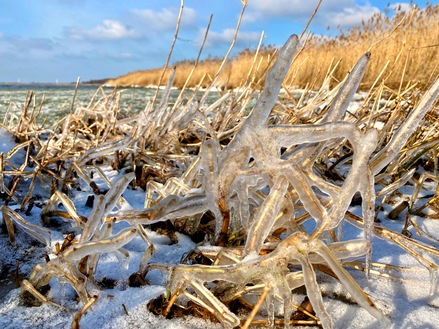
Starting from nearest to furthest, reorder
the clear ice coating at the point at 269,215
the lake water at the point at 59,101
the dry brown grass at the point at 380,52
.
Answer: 1. the clear ice coating at the point at 269,215
2. the lake water at the point at 59,101
3. the dry brown grass at the point at 380,52

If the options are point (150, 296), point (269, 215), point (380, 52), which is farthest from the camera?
point (380, 52)

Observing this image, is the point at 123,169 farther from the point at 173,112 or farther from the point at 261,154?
the point at 261,154

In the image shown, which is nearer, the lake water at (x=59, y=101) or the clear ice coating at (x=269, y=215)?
the clear ice coating at (x=269, y=215)

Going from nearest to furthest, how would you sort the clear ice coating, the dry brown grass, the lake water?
the clear ice coating < the lake water < the dry brown grass

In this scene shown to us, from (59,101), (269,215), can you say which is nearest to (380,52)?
(59,101)

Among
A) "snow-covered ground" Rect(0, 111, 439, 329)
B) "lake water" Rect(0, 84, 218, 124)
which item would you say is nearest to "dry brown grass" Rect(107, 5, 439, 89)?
"lake water" Rect(0, 84, 218, 124)

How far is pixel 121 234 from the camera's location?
0.59 meters

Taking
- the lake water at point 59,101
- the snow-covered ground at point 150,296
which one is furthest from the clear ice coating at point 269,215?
the lake water at point 59,101

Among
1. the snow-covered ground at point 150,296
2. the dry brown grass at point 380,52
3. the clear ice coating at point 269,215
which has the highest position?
the dry brown grass at point 380,52

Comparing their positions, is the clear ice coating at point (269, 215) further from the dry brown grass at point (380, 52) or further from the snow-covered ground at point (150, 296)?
the dry brown grass at point (380, 52)

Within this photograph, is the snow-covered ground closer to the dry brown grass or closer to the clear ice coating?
the clear ice coating

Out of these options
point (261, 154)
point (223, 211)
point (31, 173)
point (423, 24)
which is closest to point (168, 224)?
point (223, 211)

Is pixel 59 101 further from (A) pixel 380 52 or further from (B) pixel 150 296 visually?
(B) pixel 150 296

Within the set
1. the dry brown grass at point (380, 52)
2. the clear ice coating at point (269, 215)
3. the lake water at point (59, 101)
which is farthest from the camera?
the dry brown grass at point (380, 52)
